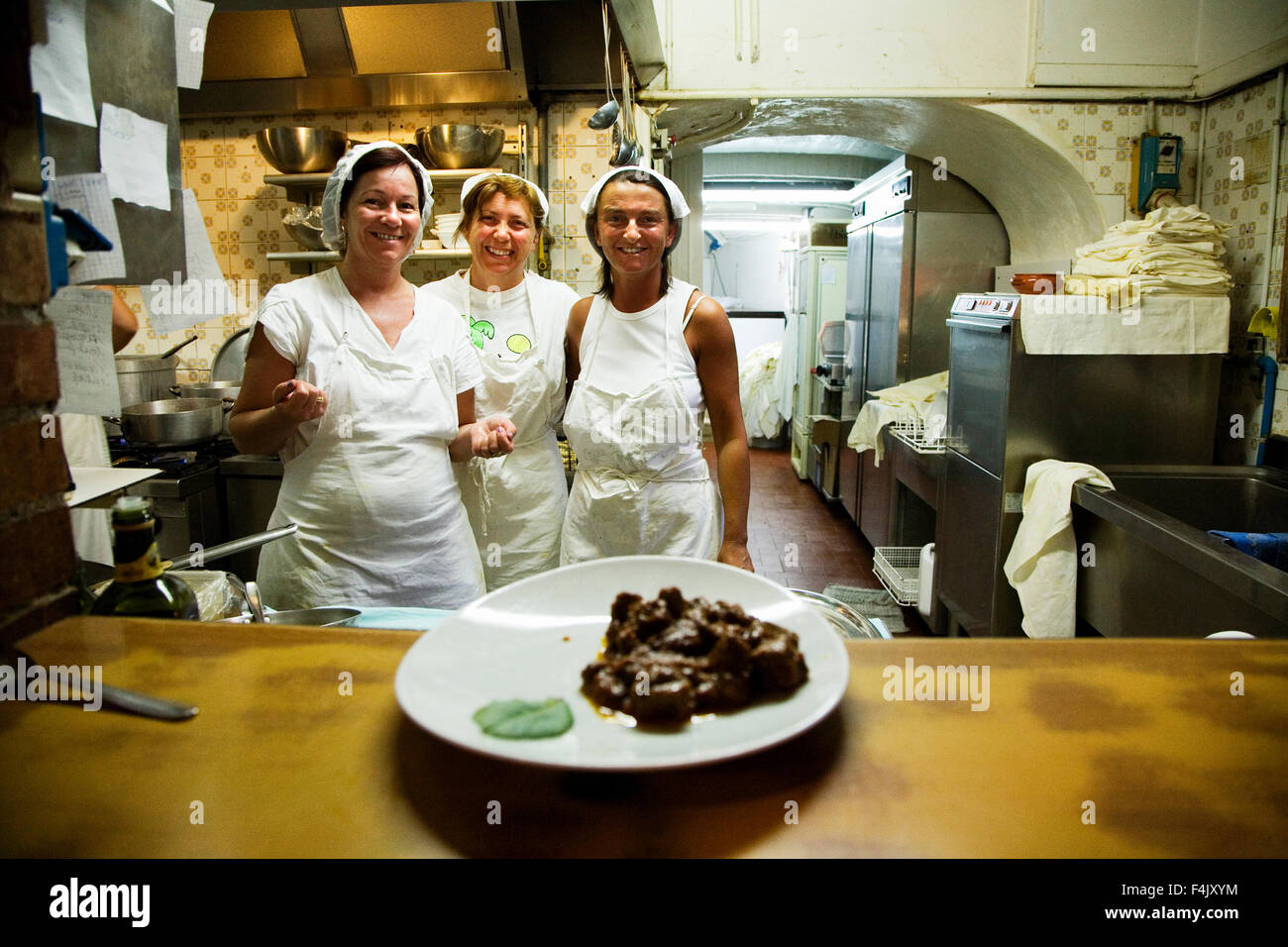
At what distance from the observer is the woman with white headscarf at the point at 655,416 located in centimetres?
204

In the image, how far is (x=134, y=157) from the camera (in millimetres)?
1190

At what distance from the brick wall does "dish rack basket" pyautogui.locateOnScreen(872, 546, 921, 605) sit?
3.94 m

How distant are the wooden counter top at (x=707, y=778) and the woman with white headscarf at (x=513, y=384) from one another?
1.41 m

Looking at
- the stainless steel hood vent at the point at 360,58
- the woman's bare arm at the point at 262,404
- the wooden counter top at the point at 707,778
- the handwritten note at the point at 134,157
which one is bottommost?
the wooden counter top at the point at 707,778

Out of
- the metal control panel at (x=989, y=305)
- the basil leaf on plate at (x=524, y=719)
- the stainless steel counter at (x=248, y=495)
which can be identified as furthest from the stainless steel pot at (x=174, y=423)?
the metal control panel at (x=989, y=305)

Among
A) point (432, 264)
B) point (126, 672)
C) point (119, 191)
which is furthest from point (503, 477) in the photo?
point (432, 264)

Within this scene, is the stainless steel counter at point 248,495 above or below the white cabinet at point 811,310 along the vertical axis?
below

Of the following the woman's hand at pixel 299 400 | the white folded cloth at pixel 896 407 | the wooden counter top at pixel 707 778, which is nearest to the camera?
the wooden counter top at pixel 707 778

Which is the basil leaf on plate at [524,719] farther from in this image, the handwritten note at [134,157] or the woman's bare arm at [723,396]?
the woman's bare arm at [723,396]

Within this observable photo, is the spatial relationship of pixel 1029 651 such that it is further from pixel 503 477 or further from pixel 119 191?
pixel 503 477

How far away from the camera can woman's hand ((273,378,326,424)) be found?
153 centimetres

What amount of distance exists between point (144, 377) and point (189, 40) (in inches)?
117

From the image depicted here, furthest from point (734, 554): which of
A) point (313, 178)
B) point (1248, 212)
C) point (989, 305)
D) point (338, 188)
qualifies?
point (313, 178)
